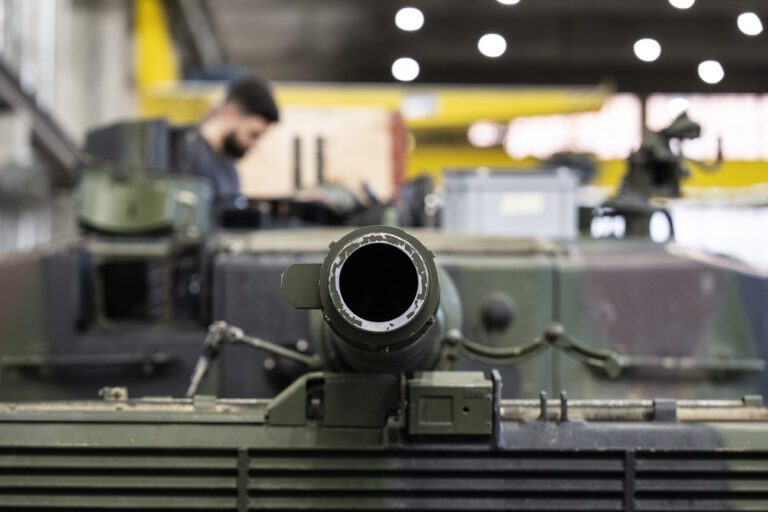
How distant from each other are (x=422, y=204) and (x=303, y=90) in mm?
6216

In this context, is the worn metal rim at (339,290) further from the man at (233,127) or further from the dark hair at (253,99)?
the dark hair at (253,99)

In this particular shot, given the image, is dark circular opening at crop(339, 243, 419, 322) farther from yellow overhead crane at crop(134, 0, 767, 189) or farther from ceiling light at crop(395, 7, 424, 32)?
yellow overhead crane at crop(134, 0, 767, 189)

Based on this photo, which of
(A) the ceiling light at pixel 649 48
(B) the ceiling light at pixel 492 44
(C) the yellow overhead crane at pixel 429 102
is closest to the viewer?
(A) the ceiling light at pixel 649 48

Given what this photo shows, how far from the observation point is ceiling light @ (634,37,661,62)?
4.21 m

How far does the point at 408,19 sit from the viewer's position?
421cm

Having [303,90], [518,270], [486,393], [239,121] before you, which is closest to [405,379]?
[486,393]

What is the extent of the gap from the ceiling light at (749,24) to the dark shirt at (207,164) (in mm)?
2218

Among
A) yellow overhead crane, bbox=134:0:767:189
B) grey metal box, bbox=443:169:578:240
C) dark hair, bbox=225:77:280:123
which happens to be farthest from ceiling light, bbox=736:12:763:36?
yellow overhead crane, bbox=134:0:767:189

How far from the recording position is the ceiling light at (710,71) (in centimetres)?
411

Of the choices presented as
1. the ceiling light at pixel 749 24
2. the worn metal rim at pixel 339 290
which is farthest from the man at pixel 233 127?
the worn metal rim at pixel 339 290

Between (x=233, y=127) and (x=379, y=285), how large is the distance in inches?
111

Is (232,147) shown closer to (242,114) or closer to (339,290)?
(242,114)

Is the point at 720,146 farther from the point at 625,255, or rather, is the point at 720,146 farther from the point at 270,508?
the point at 270,508

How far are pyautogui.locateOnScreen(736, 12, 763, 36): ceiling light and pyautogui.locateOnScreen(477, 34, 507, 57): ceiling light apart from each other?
120 centimetres
